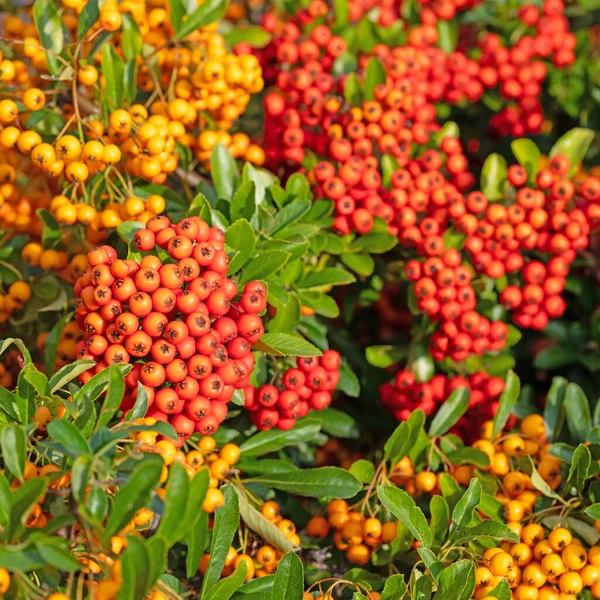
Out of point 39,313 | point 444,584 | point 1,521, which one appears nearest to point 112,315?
point 1,521

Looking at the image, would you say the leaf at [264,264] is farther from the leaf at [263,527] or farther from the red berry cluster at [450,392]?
the red berry cluster at [450,392]

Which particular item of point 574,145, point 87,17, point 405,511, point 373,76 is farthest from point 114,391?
point 574,145

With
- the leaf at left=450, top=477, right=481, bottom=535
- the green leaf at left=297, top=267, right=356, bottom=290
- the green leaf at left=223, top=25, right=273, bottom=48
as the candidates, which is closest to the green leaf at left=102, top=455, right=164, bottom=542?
the leaf at left=450, top=477, right=481, bottom=535

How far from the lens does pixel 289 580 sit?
6.43 ft

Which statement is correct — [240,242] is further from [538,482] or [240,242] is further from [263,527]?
[538,482]

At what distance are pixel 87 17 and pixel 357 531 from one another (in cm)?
207

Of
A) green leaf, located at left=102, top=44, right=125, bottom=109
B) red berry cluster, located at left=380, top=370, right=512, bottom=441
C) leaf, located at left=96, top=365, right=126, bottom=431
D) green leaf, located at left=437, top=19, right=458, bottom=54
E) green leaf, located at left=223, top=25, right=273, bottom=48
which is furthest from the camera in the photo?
green leaf, located at left=437, top=19, right=458, bottom=54

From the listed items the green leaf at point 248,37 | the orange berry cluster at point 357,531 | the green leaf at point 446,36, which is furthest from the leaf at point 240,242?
the green leaf at point 446,36

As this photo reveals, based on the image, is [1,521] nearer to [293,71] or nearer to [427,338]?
[427,338]

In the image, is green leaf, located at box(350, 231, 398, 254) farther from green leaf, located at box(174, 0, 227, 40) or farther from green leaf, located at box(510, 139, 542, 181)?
green leaf, located at box(174, 0, 227, 40)

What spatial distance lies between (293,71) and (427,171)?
75cm

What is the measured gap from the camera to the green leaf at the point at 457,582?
196cm

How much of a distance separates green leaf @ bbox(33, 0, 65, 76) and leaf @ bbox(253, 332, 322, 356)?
127cm

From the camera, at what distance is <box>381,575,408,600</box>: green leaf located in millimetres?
2014
